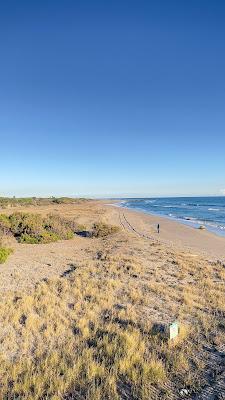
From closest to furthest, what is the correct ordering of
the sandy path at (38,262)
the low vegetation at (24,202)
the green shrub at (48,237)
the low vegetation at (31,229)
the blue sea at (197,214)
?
the sandy path at (38,262) < the green shrub at (48,237) < the low vegetation at (31,229) < the blue sea at (197,214) < the low vegetation at (24,202)

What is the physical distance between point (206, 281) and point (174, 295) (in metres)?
2.28

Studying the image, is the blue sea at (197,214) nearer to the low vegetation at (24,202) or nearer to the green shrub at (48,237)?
the green shrub at (48,237)

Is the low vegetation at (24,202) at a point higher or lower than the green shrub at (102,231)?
higher

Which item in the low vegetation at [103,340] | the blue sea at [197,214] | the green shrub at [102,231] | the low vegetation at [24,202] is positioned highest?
the low vegetation at [24,202]

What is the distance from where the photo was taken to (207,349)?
662cm

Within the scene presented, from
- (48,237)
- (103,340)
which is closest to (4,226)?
(48,237)

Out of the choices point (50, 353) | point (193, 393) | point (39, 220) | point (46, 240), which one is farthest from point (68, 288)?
point (39, 220)

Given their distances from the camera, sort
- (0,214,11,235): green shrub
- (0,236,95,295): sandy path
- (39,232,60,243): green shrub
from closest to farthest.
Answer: (0,236,95,295): sandy path → (39,232,60,243): green shrub → (0,214,11,235): green shrub

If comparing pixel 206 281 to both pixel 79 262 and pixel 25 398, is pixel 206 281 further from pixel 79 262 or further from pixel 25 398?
pixel 25 398

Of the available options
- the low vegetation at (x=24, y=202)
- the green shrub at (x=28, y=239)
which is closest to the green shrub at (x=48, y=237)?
the green shrub at (x=28, y=239)

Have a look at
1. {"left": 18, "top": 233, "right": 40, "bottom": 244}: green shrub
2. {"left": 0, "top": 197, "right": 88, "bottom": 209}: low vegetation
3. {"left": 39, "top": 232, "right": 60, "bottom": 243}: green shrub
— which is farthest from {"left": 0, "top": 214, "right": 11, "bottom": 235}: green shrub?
{"left": 0, "top": 197, "right": 88, "bottom": 209}: low vegetation

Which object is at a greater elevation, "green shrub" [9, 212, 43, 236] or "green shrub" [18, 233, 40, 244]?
"green shrub" [9, 212, 43, 236]

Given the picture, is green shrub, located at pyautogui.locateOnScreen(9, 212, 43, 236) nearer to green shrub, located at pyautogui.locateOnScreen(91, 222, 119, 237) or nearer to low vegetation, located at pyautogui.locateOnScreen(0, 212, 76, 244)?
low vegetation, located at pyautogui.locateOnScreen(0, 212, 76, 244)

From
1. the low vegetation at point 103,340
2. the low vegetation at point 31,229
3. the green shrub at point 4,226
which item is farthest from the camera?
the green shrub at point 4,226
